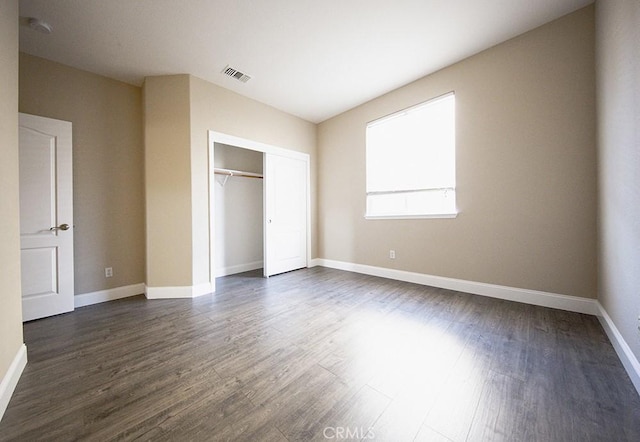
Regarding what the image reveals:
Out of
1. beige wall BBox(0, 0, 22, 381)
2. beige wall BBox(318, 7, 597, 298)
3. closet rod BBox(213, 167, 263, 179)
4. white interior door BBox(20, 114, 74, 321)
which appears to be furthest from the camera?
closet rod BBox(213, 167, 263, 179)

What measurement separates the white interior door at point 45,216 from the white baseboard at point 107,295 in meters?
0.18

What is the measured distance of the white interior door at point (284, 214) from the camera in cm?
378

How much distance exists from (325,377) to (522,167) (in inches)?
111

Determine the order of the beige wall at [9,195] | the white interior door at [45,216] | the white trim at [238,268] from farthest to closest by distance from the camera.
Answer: the white trim at [238,268]
the white interior door at [45,216]
the beige wall at [9,195]

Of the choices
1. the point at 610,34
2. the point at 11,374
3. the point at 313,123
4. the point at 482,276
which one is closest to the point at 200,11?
the point at 313,123

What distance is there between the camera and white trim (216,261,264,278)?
3887mm

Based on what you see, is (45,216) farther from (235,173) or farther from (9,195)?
(235,173)

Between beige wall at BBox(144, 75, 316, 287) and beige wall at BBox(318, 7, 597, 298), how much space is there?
2854 millimetres

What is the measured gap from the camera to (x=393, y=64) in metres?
2.79

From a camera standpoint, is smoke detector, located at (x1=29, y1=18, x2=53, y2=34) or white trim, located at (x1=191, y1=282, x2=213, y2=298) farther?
white trim, located at (x1=191, y1=282, x2=213, y2=298)

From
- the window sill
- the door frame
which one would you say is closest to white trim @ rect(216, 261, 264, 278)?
the door frame

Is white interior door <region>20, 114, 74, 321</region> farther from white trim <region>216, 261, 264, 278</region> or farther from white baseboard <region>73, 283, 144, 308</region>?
white trim <region>216, 261, 264, 278</region>

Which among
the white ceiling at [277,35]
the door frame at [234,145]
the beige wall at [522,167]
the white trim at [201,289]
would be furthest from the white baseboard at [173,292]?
the beige wall at [522,167]

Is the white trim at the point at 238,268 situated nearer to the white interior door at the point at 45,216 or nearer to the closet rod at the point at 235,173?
the closet rod at the point at 235,173
